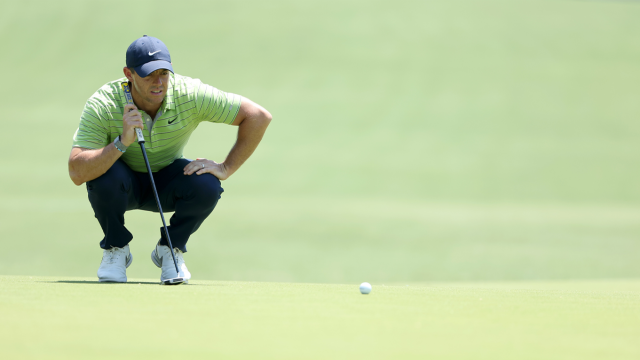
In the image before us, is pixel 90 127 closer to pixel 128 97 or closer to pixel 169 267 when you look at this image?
pixel 128 97

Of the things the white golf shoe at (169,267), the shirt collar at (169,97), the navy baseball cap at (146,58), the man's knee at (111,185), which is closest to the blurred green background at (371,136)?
the white golf shoe at (169,267)

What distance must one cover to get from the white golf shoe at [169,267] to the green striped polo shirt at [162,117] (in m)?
0.33

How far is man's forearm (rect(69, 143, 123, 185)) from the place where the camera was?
7.09 ft

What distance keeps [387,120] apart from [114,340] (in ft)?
27.7

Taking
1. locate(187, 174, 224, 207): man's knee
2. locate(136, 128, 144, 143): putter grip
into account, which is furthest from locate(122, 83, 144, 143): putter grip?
locate(187, 174, 224, 207): man's knee

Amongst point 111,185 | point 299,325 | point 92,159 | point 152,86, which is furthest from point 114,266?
point 299,325

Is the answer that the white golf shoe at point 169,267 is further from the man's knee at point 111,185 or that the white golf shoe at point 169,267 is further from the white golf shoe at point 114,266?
the man's knee at point 111,185

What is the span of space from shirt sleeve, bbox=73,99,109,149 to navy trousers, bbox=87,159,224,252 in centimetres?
12

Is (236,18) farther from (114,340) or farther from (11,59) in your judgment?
(114,340)

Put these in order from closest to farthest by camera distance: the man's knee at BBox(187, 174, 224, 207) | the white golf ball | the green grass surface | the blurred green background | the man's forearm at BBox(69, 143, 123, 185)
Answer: the green grass surface, the white golf ball, the man's forearm at BBox(69, 143, 123, 185), the man's knee at BBox(187, 174, 224, 207), the blurred green background

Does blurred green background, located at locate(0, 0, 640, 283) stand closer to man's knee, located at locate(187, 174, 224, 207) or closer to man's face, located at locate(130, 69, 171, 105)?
man's knee, located at locate(187, 174, 224, 207)

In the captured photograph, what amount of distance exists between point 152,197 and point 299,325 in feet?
4.60

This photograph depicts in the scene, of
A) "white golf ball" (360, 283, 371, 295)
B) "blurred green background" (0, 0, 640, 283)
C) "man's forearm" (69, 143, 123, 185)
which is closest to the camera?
"white golf ball" (360, 283, 371, 295)

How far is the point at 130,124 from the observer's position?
83.9 inches
